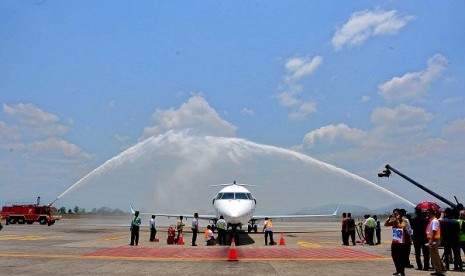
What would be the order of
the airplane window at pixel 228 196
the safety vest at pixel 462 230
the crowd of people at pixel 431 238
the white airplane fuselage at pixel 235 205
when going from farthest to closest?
the airplane window at pixel 228 196, the white airplane fuselage at pixel 235 205, the safety vest at pixel 462 230, the crowd of people at pixel 431 238

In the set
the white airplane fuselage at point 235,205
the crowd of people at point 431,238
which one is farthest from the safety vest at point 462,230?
the white airplane fuselage at point 235,205

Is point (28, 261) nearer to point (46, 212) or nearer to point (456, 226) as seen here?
point (456, 226)

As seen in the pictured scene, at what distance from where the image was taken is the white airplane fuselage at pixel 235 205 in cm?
2791

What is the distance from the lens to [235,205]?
28.8 meters

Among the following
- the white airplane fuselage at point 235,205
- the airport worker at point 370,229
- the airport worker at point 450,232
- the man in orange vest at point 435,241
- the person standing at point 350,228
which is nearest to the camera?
the man in orange vest at point 435,241

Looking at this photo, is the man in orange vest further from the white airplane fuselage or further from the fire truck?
the fire truck

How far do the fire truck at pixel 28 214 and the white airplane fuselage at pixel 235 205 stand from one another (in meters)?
33.9

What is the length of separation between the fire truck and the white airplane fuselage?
3392cm

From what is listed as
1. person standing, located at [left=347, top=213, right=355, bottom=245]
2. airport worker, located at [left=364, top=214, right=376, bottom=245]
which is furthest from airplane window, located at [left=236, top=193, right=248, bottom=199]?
airport worker, located at [left=364, top=214, right=376, bottom=245]

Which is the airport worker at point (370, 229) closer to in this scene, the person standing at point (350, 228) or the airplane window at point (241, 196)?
the person standing at point (350, 228)

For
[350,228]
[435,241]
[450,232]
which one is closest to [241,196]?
[350,228]

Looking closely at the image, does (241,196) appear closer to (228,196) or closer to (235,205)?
(228,196)

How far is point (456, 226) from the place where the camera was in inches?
589

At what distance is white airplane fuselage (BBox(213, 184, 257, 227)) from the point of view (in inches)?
1099
